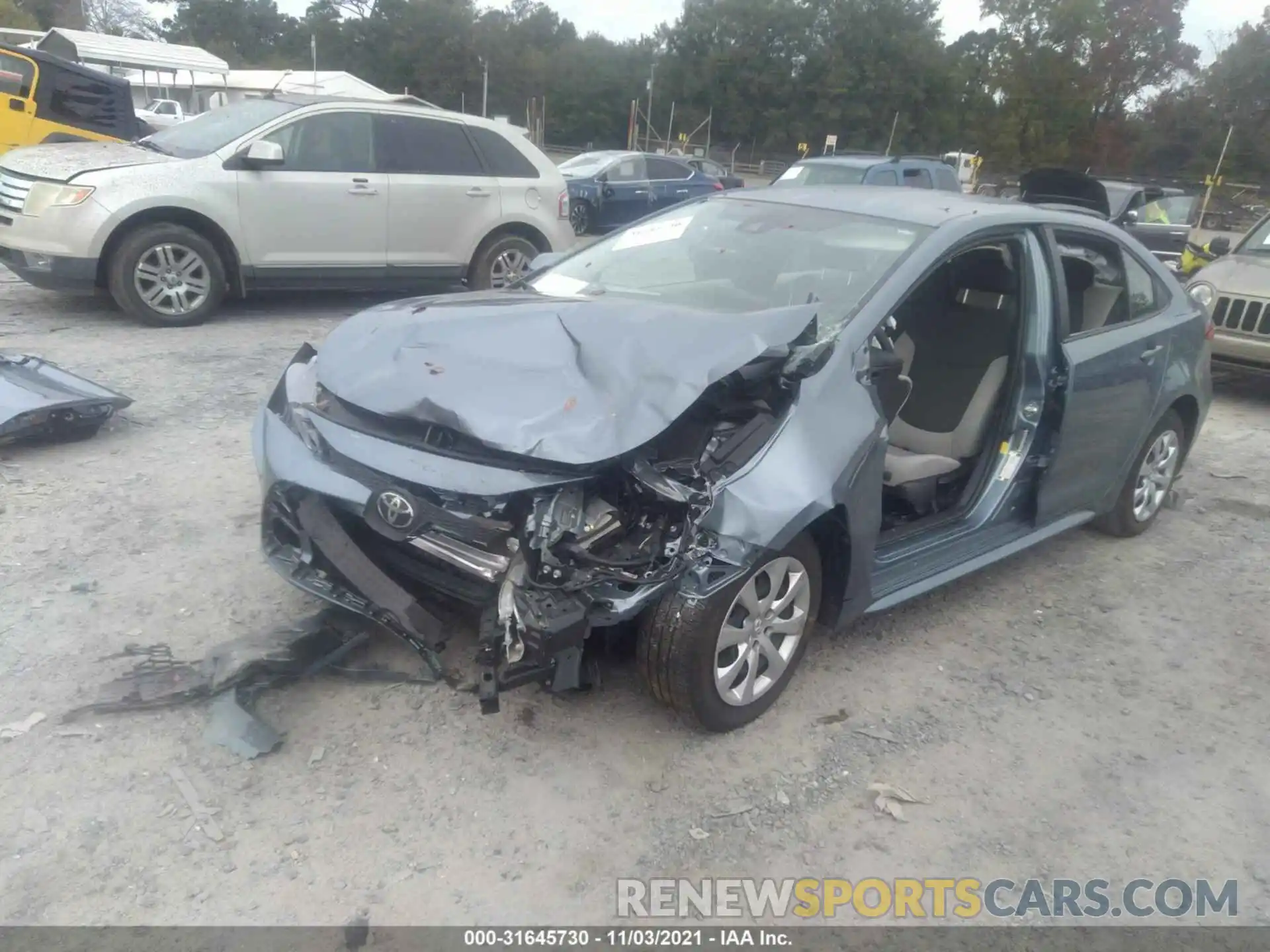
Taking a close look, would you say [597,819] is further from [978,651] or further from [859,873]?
[978,651]

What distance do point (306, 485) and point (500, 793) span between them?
3.57 feet

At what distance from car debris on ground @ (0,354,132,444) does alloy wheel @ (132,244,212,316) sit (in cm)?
215

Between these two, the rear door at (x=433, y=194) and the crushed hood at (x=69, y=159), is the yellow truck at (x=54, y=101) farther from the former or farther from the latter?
the rear door at (x=433, y=194)

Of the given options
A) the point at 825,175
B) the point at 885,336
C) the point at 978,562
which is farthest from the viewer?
the point at 825,175

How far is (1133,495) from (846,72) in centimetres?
5328

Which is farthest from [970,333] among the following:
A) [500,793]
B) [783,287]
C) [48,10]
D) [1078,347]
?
[48,10]

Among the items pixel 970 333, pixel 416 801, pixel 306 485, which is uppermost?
pixel 970 333

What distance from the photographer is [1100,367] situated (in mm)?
4195

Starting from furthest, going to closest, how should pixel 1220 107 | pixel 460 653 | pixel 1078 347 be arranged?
pixel 1220 107
pixel 1078 347
pixel 460 653

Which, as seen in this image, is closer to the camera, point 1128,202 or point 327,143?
point 327,143

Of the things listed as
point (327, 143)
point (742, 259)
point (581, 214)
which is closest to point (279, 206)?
point (327, 143)

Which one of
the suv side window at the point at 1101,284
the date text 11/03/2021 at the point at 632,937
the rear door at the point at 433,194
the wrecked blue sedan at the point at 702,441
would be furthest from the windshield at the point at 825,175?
the date text 11/03/2021 at the point at 632,937

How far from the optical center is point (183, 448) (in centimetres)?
518

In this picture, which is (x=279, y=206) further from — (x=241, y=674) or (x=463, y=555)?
(x=463, y=555)
